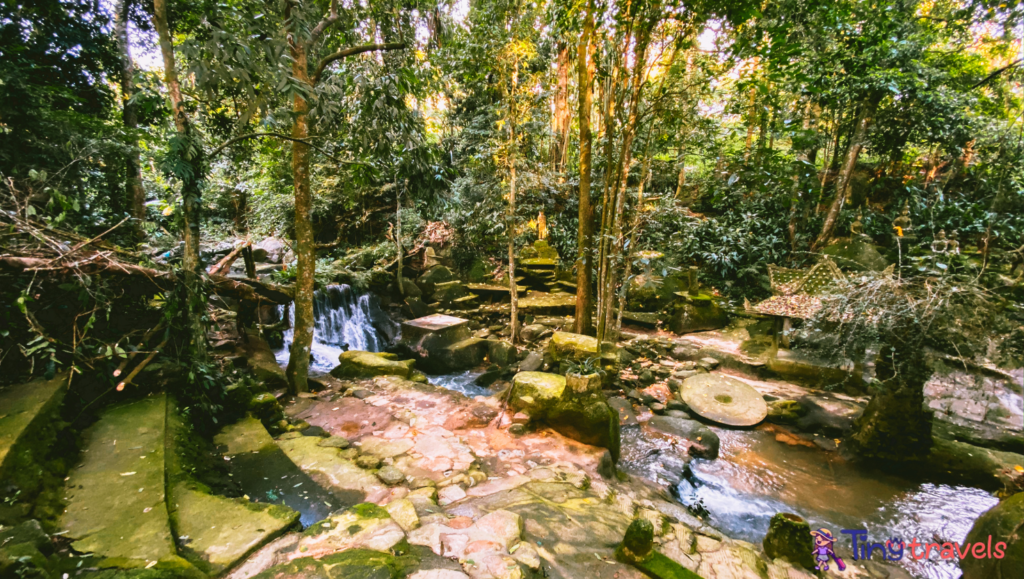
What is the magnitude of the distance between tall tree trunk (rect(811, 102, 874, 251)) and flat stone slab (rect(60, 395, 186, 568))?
44.0 ft

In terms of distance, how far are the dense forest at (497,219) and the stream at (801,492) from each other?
0.96 ft

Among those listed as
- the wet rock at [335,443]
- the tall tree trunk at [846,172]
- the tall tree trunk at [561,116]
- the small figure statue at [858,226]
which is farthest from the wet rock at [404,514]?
the tall tree trunk at [846,172]

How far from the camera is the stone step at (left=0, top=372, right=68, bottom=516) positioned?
7.09ft

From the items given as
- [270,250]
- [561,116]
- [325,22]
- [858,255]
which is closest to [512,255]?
[325,22]

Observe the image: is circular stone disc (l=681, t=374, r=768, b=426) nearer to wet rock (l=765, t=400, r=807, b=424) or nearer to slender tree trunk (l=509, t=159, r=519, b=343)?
wet rock (l=765, t=400, r=807, b=424)

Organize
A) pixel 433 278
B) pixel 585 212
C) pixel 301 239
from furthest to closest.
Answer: pixel 433 278 → pixel 585 212 → pixel 301 239

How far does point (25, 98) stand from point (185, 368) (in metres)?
3.93

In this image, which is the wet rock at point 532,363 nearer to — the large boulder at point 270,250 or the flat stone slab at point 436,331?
the flat stone slab at point 436,331

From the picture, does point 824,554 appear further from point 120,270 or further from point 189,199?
point 189,199

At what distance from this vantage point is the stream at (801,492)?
3818mm

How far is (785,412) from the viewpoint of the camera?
5.76m

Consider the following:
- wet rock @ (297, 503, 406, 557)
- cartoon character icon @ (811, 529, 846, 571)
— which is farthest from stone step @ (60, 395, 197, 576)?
cartoon character icon @ (811, 529, 846, 571)

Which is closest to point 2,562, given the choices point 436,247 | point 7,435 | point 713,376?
point 7,435

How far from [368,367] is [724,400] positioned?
5.91 meters
